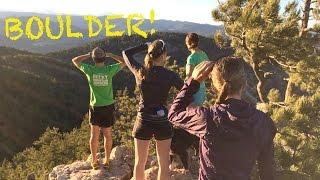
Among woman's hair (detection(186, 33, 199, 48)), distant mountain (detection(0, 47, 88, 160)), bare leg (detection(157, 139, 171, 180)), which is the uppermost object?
woman's hair (detection(186, 33, 199, 48))

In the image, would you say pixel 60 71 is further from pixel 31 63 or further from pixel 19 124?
pixel 19 124

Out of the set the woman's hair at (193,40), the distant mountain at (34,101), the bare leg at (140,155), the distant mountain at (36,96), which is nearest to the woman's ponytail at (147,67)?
the bare leg at (140,155)

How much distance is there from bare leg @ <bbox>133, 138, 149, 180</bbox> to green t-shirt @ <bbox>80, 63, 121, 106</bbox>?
1.68 metres

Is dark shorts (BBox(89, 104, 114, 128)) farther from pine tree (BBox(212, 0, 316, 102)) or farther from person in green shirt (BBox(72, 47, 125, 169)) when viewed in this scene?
pine tree (BBox(212, 0, 316, 102))

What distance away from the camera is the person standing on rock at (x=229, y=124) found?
2.83m

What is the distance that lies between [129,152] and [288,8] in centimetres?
644

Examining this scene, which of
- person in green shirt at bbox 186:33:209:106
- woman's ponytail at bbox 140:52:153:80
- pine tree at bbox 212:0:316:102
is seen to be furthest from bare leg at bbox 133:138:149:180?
pine tree at bbox 212:0:316:102

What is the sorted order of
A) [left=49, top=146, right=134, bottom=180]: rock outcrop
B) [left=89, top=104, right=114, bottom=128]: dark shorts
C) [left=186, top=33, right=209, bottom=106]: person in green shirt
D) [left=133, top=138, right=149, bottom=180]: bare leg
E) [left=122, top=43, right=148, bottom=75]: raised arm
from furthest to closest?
1. [left=49, top=146, right=134, bottom=180]: rock outcrop
2. [left=89, top=104, right=114, bottom=128]: dark shorts
3. [left=186, top=33, right=209, bottom=106]: person in green shirt
4. [left=133, top=138, right=149, bottom=180]: bare leg
5. [left=122, top=43, right=148, bottom=75]: raised arm

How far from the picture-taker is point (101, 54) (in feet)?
22.5

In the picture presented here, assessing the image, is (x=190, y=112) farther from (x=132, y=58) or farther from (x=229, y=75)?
(x=132, y=58)

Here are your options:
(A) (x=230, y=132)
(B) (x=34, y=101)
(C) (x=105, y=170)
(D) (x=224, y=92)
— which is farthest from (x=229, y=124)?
(B) (x=34, y=101)

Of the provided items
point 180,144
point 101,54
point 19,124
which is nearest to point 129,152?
point 180,144

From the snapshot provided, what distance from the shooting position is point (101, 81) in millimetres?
6914

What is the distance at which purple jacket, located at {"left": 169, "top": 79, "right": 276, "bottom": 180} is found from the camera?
2854 millimetres
